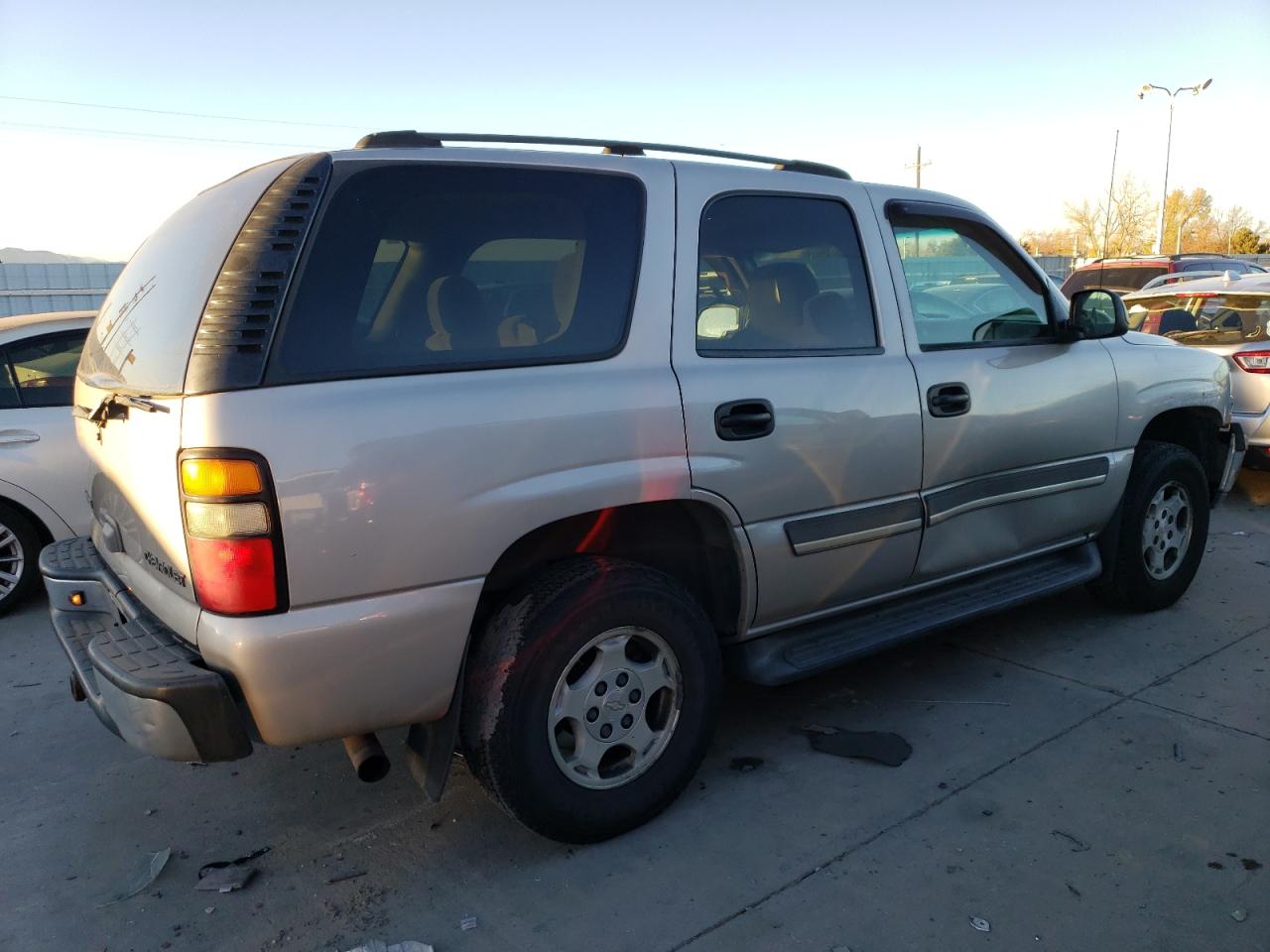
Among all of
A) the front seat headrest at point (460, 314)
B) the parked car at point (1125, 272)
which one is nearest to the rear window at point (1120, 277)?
the parked car at point (1125, 272)

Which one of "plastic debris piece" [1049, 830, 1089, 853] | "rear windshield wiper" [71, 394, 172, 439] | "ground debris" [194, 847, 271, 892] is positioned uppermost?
"rear windshield wiper" [71, 394, 172, 439]

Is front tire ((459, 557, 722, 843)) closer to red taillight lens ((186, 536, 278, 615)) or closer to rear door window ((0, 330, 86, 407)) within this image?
red taillight lens ((186, 536, 278, 615))

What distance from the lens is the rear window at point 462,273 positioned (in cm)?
248

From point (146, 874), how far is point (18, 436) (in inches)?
127

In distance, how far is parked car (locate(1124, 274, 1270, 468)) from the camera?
7246 millimetres

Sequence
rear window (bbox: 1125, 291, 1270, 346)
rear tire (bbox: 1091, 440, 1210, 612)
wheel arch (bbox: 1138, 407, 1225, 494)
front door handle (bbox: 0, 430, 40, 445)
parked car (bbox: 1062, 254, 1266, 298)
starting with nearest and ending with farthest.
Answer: rear tire (bbox: 1091, 440, 1210, 612) → wheel arch (bbox: 1138, 407, 1225, 494) → front door handle (bbox: 0, 430, 40, 445) → rear window (bbox: 1125, 291, 1270, 346) → parked car (bbox: 1062, 254, 1266, 298)

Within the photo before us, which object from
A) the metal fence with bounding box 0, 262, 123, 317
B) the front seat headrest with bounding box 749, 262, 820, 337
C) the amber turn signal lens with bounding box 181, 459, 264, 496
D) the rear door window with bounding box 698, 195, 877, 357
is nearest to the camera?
the amber turn signal lens with bounding box 181, 459, 264, 496

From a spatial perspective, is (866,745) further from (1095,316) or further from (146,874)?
(146,874)

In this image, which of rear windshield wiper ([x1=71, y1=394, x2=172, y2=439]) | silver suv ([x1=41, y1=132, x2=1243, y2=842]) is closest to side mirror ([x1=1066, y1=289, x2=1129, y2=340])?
silver suv ([x1=41, y1=132, x2=1243, y2=842])

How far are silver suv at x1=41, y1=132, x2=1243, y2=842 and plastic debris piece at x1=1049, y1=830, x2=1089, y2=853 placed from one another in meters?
0.83

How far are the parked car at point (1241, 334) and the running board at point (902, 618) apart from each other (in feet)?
10.0

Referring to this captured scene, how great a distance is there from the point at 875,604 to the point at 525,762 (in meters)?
1.60

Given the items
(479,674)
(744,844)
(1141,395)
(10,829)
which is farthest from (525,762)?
(1141,395)

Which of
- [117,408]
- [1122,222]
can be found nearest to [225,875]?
[117,408]
